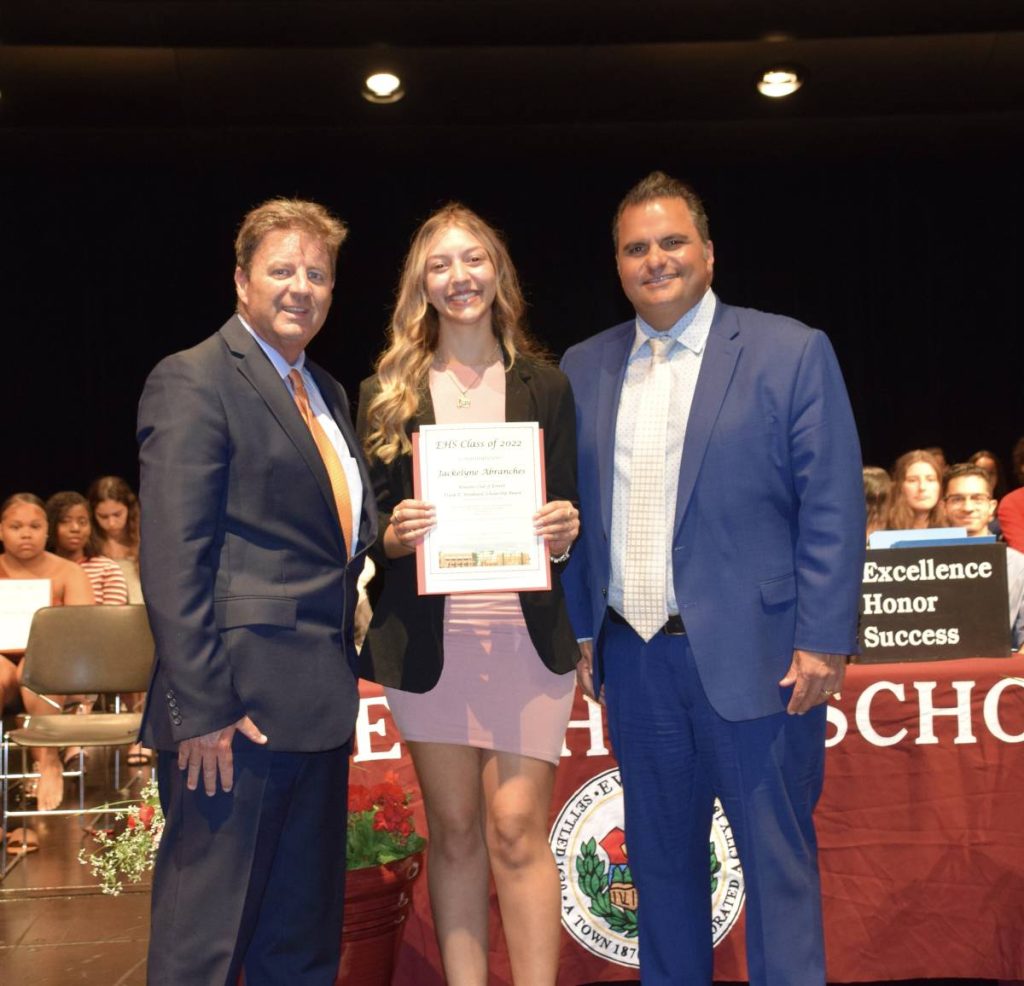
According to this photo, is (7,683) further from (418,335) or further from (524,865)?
(524,865)

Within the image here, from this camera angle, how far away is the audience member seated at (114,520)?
786 cm

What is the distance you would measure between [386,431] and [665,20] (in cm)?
531

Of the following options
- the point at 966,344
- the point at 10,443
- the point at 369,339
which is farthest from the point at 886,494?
the point at 10,443

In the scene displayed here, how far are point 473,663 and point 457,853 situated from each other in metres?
0.42

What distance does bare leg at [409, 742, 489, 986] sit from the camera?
2.82 metres

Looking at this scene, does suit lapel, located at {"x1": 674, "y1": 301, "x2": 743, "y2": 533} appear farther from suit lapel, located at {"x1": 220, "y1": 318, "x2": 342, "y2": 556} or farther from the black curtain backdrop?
the black curtain backdrop

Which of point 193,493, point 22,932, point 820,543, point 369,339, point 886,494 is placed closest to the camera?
point 193,493

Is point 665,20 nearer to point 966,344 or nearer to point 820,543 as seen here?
point 966,344

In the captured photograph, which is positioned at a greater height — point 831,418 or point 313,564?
point 831,418

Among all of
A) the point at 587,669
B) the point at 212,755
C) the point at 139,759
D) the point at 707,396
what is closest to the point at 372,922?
the point at 587,669

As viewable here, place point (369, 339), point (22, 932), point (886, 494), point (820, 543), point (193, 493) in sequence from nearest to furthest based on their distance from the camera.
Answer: point (193, 493)
point (820, 543)
point (22, 932)
point (886, 494)
point (369, 339)

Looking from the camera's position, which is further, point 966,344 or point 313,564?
point 966,344

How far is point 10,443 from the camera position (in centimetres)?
999

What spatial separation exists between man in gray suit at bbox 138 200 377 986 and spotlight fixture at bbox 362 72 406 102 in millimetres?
5728
